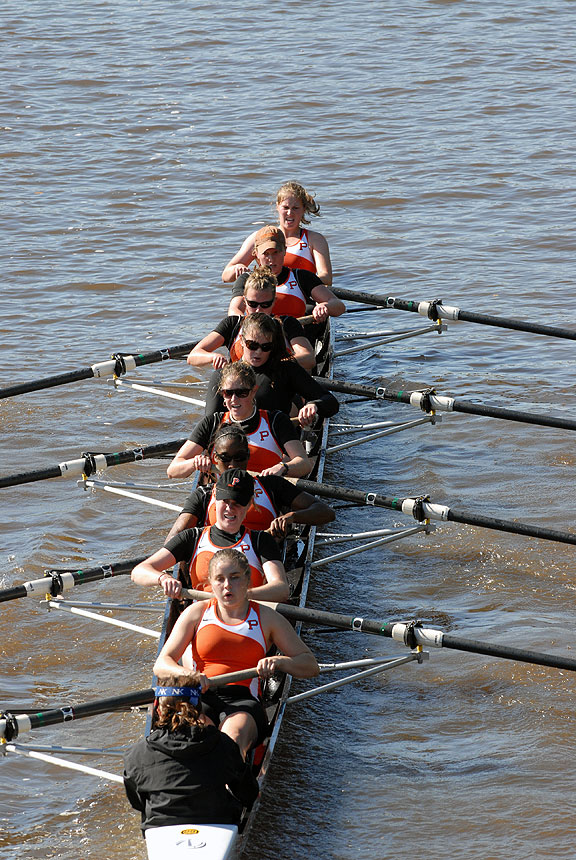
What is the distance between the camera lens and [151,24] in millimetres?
20953

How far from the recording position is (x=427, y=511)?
275 inches

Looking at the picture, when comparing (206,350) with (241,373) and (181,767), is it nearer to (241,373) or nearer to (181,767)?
(241,373)

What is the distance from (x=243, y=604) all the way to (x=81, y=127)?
1312 cm

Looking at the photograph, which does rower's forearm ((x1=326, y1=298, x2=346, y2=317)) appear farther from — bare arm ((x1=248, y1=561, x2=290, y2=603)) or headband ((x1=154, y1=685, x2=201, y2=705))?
headband ((x1=154, y1=685, x2=201, y2=705))

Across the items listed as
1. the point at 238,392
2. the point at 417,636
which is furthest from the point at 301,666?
the point at 238,392

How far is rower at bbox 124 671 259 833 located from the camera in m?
4.58

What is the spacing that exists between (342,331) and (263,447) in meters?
4.64

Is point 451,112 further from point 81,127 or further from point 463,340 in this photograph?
point 463,340

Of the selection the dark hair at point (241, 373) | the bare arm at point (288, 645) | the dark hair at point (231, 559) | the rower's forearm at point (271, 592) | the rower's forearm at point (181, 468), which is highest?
the dark hair at point (241, 373)

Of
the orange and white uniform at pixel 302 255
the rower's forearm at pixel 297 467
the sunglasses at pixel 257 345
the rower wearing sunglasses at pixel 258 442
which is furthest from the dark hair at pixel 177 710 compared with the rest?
the orange and white uniform at pixel 302 255

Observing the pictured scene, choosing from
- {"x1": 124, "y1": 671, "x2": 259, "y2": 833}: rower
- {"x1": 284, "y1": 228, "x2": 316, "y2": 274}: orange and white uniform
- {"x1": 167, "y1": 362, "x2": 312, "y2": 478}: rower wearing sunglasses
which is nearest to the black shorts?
{"x1": 124, "y1": 671, "x2": 259, "y2": 833}: rower

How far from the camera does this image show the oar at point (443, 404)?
7.94 meters

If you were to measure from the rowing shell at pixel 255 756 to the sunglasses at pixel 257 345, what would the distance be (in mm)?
1157

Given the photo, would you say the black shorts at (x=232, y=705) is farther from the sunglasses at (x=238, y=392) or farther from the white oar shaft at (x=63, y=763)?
the sunglasses at (x=238, y=392)
